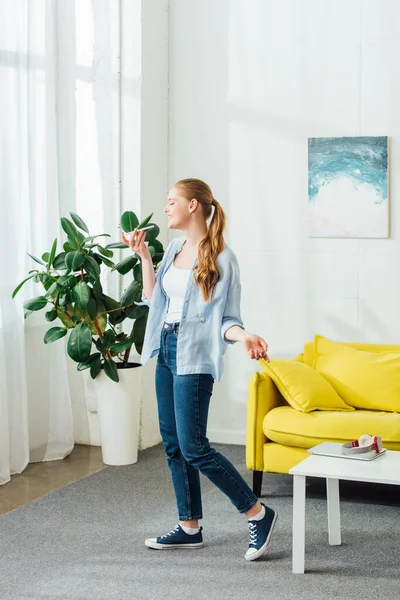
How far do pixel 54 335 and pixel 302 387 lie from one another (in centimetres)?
137

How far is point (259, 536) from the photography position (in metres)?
3.36

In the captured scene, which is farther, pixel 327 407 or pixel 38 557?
pixel 327 407

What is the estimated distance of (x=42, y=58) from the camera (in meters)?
4.95

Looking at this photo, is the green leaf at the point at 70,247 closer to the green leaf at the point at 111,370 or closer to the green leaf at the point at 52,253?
the green leaf at the point at 52,253

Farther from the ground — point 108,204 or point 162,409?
point 108,204

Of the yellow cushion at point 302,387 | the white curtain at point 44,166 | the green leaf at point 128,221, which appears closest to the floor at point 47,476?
the white curtain at point 44,166

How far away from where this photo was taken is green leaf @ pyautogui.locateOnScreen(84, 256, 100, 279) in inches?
178

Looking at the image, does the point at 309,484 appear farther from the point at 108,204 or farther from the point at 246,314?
the point at 108,204

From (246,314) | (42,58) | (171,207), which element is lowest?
(246,314)

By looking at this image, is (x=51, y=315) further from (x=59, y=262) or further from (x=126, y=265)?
(x=126, y=265)

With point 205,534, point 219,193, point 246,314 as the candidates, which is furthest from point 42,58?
point 205,534

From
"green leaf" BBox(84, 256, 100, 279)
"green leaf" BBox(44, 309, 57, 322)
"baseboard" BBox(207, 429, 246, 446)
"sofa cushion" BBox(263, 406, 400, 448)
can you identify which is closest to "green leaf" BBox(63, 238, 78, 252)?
"green leaf" BBox(84, 256, 100, 279)

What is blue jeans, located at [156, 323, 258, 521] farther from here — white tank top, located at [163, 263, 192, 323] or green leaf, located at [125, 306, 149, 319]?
green leaf, located at [125, 306, 149, 319]

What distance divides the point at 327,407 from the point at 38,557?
163cm
